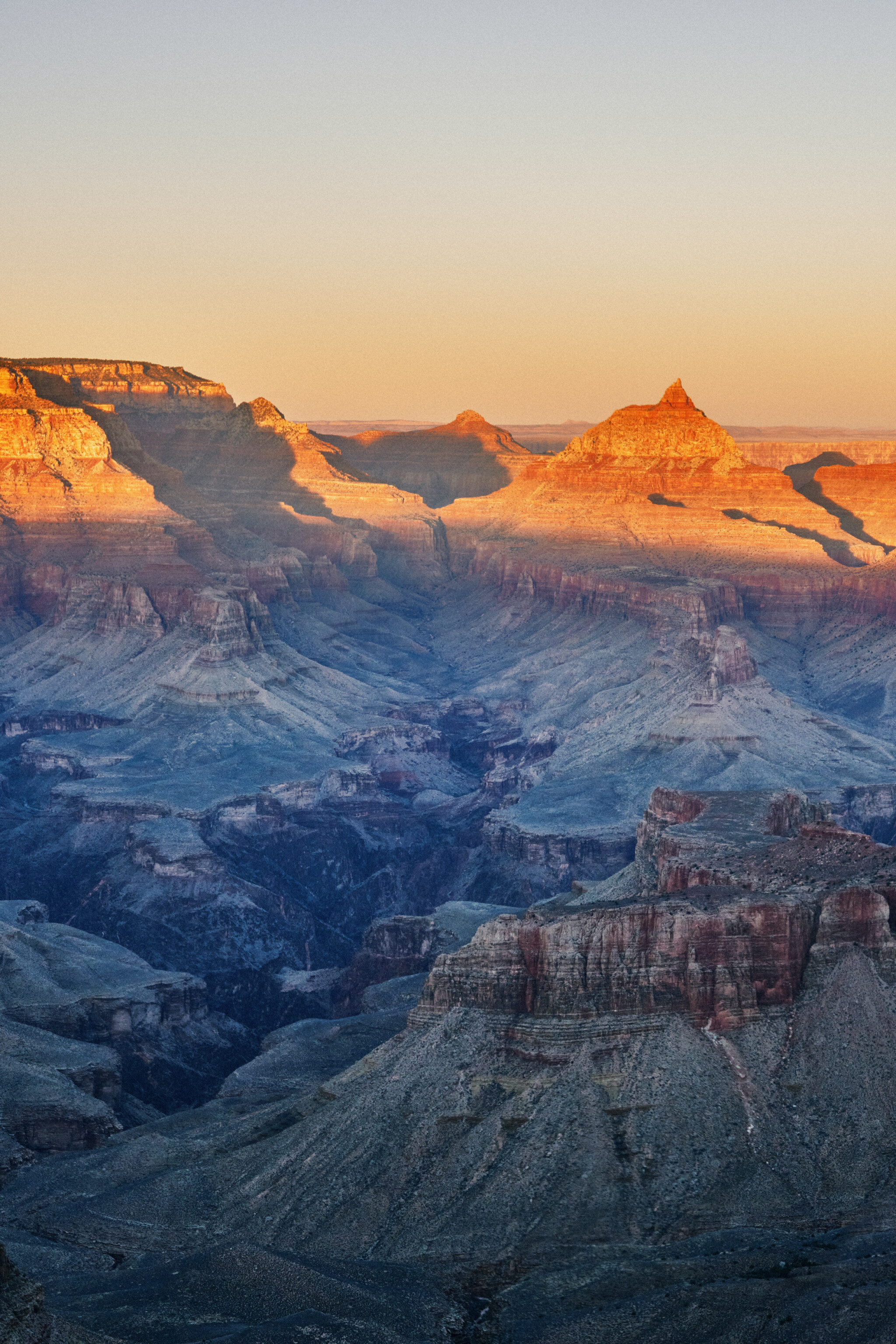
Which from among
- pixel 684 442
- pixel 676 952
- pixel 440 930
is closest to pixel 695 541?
pixel 684 442

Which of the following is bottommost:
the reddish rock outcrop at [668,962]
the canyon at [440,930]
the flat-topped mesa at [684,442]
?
the canyon at [440,930]

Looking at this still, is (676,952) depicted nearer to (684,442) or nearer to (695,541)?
(695,541)

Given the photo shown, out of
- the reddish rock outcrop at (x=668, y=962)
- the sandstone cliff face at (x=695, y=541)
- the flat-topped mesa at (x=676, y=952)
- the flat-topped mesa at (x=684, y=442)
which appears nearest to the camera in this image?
the reddish rock outcrop at (x=668, y=962)

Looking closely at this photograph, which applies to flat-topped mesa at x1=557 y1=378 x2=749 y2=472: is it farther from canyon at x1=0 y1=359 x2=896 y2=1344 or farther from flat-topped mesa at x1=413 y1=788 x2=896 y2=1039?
flat-topped mesa at x1=413 y1=788 x2=896 y2=1039

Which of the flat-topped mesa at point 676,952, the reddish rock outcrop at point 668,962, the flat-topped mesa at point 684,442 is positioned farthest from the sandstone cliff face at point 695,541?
the reddish rock outcrop at point 668,962

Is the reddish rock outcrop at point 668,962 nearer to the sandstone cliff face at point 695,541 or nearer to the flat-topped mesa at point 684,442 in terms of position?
the sandstone cliff face at point 695,541

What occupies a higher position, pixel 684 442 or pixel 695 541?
pixel 684 442

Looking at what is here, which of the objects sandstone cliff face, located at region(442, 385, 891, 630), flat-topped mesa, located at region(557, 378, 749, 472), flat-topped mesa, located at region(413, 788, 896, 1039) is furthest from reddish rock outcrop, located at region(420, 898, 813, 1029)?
flat-topped mesa, located at region(557, 378, 749, 472)
